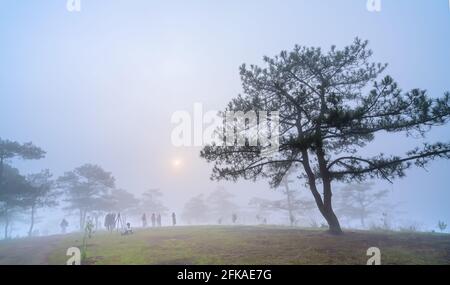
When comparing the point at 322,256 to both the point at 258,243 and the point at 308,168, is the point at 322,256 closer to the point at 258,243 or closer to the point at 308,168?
the point at 258,243

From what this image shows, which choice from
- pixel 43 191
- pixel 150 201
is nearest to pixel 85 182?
pixel 43 191

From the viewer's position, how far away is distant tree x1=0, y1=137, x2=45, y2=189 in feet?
85.8

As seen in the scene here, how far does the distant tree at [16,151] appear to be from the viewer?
26.2m

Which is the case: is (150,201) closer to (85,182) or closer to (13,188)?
(85,182)

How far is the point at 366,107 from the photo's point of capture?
1284 centimetres

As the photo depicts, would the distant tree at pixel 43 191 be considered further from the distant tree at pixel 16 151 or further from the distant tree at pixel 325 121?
the distant tree at pixel 325 121

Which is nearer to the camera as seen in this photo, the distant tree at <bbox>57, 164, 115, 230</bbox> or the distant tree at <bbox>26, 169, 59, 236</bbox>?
the distant tree at <bbox>26, 169, 59, 236</bbox>

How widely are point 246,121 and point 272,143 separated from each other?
188cm

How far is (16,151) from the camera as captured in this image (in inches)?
1062

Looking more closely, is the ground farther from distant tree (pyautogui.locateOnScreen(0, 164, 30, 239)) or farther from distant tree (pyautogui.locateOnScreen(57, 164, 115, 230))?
distant tree (pyautogui.locateOnScreen(57, 164, 115, 230))

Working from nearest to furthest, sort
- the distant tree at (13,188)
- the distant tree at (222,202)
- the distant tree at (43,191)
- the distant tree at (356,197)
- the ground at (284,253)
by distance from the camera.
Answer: the ground at (284,253)
the distant tree at (13,188)
the distant tree at (43,191)
the distant tree at (356,197)
the distant tree at (222,202)

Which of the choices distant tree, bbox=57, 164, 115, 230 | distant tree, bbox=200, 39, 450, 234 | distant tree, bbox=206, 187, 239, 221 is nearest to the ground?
distant tree, bbox=200, 39, 450, 234

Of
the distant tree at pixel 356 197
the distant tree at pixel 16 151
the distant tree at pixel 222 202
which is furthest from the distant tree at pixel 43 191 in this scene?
the distant tree at pixel 356 197
